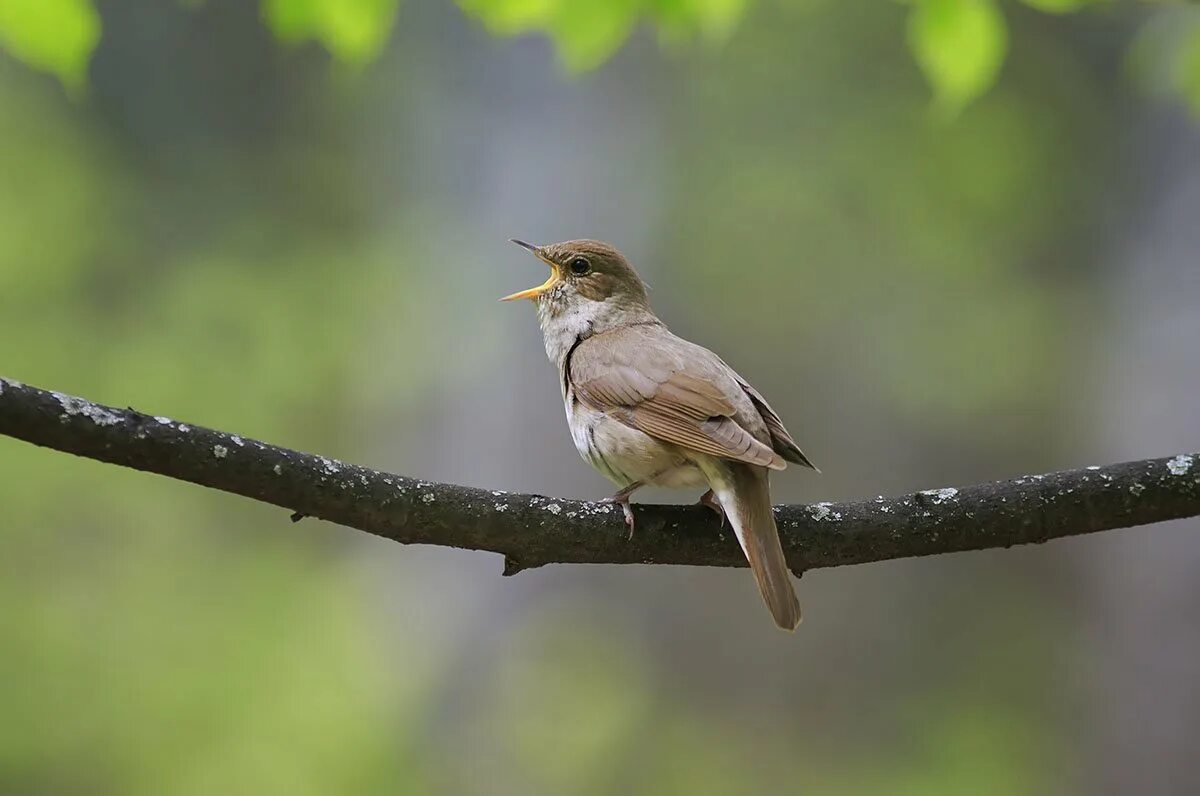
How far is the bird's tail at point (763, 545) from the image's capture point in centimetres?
310

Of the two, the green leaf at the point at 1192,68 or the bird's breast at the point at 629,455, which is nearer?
the bird's breast at the point at 629,455

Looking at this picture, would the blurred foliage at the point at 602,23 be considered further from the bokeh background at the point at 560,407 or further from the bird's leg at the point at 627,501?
the bokeh background at the point at 560,407

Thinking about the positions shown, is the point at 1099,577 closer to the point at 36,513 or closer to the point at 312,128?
the point at 36,513

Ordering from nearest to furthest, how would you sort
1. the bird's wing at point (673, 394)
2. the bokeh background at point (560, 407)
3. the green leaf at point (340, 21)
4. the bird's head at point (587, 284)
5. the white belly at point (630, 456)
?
the bird's wing at point (673, 394), the white belly at point (630, 456), the green leaf at point (340, 21), the bird's head at point (587, 284), the bokeh background at point (560, 407)

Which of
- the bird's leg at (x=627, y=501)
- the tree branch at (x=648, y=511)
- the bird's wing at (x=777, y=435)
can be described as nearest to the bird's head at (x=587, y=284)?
the bird's wing at (x=777, y=435)

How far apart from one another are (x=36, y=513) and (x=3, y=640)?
979mm

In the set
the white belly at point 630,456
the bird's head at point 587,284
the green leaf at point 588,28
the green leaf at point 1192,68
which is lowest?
the white belly at point 630,456

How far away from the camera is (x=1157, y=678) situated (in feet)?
21.2

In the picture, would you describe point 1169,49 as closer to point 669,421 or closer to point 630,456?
point 669,421

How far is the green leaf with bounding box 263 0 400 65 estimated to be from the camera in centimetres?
379

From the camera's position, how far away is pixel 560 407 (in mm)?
7141

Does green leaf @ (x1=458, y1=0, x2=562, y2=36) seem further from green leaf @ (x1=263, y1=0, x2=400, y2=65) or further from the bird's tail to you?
the bird's tail

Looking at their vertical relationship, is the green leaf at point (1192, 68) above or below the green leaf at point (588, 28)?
above

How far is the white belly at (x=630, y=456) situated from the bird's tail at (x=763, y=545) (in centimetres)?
34
